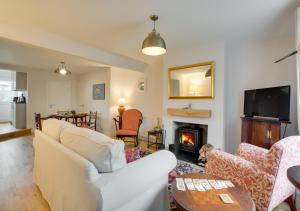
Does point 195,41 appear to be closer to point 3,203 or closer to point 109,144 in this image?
point 109,144

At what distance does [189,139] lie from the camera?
3.93 m

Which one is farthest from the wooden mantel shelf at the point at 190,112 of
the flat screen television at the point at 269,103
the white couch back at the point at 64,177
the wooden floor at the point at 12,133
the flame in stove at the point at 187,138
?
the wooden floor at the point at 12,133

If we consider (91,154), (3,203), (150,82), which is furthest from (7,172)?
(150,82)

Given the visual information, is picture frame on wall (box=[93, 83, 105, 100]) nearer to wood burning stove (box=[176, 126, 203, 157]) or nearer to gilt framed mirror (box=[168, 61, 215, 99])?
gilt framed mirror (box=[168, 61, 215, 99])

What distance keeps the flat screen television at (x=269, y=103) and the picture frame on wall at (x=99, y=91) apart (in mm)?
4480

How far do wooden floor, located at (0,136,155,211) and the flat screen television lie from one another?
136 inches

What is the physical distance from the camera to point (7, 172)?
9.20ft

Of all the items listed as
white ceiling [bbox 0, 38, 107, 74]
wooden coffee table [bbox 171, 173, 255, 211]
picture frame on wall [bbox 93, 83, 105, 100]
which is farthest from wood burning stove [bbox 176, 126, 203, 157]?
picture frame on wall [bbox 93, 83, 105, 100]

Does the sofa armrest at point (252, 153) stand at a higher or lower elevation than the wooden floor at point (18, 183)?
higher

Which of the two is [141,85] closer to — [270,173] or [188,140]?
[188,140]

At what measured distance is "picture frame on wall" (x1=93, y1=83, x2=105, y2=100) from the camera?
597cm

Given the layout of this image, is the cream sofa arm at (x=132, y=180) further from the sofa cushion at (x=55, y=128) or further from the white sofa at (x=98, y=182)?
the sofa cushion at (x=55, y=128)

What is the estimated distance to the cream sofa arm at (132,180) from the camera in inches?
44.6

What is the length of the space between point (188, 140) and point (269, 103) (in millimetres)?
1802
